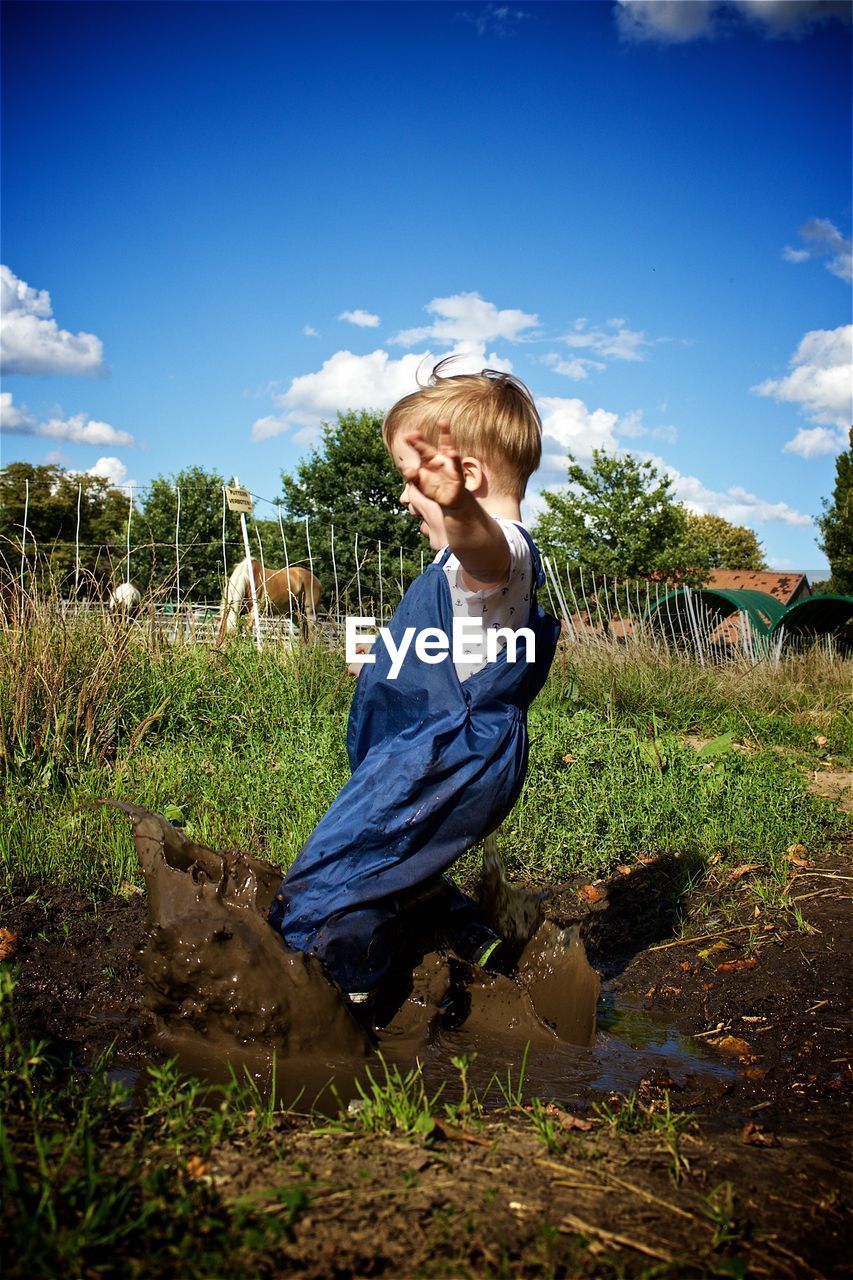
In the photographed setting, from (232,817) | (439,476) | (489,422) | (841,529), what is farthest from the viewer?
(841,529)

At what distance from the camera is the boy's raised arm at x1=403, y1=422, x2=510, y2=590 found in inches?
84.1

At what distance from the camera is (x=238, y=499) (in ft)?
26.6

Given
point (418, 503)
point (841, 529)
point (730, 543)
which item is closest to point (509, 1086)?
point (418, 503)

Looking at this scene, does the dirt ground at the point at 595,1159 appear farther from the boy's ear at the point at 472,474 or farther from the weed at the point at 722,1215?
the boy's ear at the point at 472,474

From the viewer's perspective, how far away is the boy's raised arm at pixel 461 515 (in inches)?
84.1

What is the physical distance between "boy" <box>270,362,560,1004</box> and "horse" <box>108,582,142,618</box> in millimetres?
4107

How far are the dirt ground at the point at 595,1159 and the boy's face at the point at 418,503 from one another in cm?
144

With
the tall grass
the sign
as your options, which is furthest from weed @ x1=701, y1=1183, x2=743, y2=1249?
the sign

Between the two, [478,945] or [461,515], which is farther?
[478,945]

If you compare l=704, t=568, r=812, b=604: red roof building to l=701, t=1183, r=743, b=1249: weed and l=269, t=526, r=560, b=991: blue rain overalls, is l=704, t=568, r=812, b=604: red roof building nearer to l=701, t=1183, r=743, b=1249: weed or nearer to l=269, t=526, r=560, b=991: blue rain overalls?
l=269, t=526, r=560, b=991: blue rain overalls

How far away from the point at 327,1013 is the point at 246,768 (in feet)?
10.1

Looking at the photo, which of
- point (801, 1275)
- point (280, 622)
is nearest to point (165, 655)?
point (280, 622)

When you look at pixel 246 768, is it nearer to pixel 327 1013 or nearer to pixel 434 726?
pixel 327 1013

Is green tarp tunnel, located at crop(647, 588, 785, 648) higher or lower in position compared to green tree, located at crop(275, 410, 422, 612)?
lower
